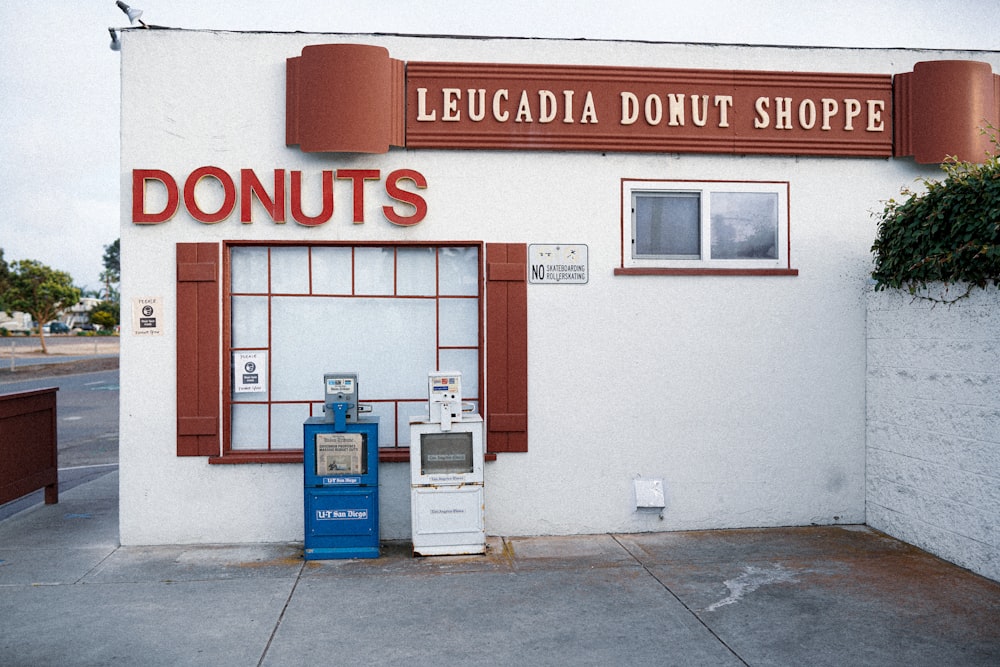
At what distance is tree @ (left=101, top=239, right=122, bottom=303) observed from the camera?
331ft

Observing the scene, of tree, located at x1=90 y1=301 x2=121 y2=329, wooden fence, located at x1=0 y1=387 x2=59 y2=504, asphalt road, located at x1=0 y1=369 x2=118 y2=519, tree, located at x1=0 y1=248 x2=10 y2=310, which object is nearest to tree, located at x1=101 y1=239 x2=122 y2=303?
tree, located at x1=90 y1=301 x2=121 y2=329

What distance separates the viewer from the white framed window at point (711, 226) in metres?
7.75

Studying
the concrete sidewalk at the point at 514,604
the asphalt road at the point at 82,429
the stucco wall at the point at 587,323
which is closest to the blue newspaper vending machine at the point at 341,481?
the concrete sidewalk at the point at 514,604

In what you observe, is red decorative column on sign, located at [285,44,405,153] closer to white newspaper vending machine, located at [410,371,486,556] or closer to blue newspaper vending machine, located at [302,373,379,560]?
blue newspaper vending machine, located at [302,373,379,560]

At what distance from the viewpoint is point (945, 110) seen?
764 cm

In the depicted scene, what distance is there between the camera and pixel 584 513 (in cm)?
757

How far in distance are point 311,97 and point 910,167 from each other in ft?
19.5

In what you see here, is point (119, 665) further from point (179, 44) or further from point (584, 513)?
point (179, 44)

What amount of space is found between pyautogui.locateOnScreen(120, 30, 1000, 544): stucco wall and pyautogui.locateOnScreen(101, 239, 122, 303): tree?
93285mm

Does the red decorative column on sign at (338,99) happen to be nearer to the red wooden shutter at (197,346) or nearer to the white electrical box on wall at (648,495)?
the red wooden shutter at (197,346)

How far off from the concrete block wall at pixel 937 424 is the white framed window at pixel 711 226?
1210 mm

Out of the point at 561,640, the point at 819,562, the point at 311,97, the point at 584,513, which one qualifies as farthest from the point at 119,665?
the point at 819,562

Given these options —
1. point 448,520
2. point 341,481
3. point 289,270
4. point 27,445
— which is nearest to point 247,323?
point 289,270

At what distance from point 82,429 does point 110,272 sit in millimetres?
109167
